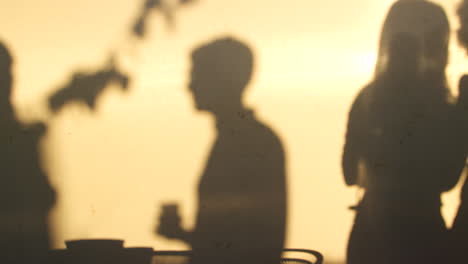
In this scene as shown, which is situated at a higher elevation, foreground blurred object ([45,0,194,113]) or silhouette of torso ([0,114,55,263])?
foreground blurred object ([45,0,194,113])

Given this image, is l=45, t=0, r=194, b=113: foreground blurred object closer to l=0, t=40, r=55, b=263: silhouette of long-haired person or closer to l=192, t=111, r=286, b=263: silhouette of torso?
l=0, t=40, r=55, b=263: silhouette of long-haired person

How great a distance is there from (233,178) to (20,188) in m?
1.29

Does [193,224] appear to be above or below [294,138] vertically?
below

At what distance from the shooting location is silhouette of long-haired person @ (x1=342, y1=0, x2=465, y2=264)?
2.76 metres

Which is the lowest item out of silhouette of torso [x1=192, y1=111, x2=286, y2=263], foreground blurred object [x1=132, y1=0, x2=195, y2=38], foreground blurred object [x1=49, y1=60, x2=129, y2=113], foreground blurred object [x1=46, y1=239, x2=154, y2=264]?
foreground blurred object [x1=46, y1=239, x2=154, y2=264]

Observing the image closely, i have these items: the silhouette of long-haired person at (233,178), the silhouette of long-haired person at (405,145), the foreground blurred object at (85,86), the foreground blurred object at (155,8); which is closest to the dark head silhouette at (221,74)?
the silhouette of long-haired person at (233,178)

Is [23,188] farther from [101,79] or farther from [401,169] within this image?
[401,169]

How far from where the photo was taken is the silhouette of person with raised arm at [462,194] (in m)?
2.76

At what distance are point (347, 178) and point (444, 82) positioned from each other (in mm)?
818

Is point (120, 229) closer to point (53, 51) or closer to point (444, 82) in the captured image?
point (53, 51)

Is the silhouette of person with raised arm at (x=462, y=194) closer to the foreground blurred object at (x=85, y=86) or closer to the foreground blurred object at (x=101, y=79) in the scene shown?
the foreground blurred object at (x=101, y=79)

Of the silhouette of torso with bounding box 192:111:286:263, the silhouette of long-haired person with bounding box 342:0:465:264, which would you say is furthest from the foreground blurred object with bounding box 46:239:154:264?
the silhouette of long-haired person with bounding box 342:0:465:264

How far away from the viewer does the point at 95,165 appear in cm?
280

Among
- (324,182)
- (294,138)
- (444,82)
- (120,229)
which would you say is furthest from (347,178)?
(120,229)
